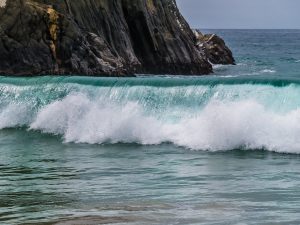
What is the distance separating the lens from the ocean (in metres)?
10.9

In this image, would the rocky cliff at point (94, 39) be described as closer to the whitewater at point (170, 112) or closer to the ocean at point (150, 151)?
the ocean at point (150, 151)

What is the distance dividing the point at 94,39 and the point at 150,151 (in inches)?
1026

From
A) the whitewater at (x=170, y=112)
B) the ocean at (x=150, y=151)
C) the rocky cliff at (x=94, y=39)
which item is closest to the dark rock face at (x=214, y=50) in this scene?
the rocky cliff at (x=94, y=39)

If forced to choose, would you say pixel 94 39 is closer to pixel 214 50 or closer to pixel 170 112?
pixel 170 112

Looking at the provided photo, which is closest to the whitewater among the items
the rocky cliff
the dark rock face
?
the rocky cliff

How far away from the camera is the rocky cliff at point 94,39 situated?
40375 mm

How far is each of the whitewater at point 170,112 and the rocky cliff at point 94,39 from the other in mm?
12898

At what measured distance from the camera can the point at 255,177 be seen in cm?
1405

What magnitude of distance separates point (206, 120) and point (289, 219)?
10719mm

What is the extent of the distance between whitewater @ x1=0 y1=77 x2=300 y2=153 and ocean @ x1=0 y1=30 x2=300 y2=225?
0.04 m

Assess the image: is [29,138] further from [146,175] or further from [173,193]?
[173,193]

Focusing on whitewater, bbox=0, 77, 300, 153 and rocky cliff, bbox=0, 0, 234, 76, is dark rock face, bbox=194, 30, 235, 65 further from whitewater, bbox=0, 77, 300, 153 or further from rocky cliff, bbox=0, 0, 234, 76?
whitewater, bbox=0, 77, 300, 153

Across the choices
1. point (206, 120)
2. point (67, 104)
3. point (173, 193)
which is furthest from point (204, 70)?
point (173, 193)

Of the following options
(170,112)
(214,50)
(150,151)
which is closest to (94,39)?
(170,112)
